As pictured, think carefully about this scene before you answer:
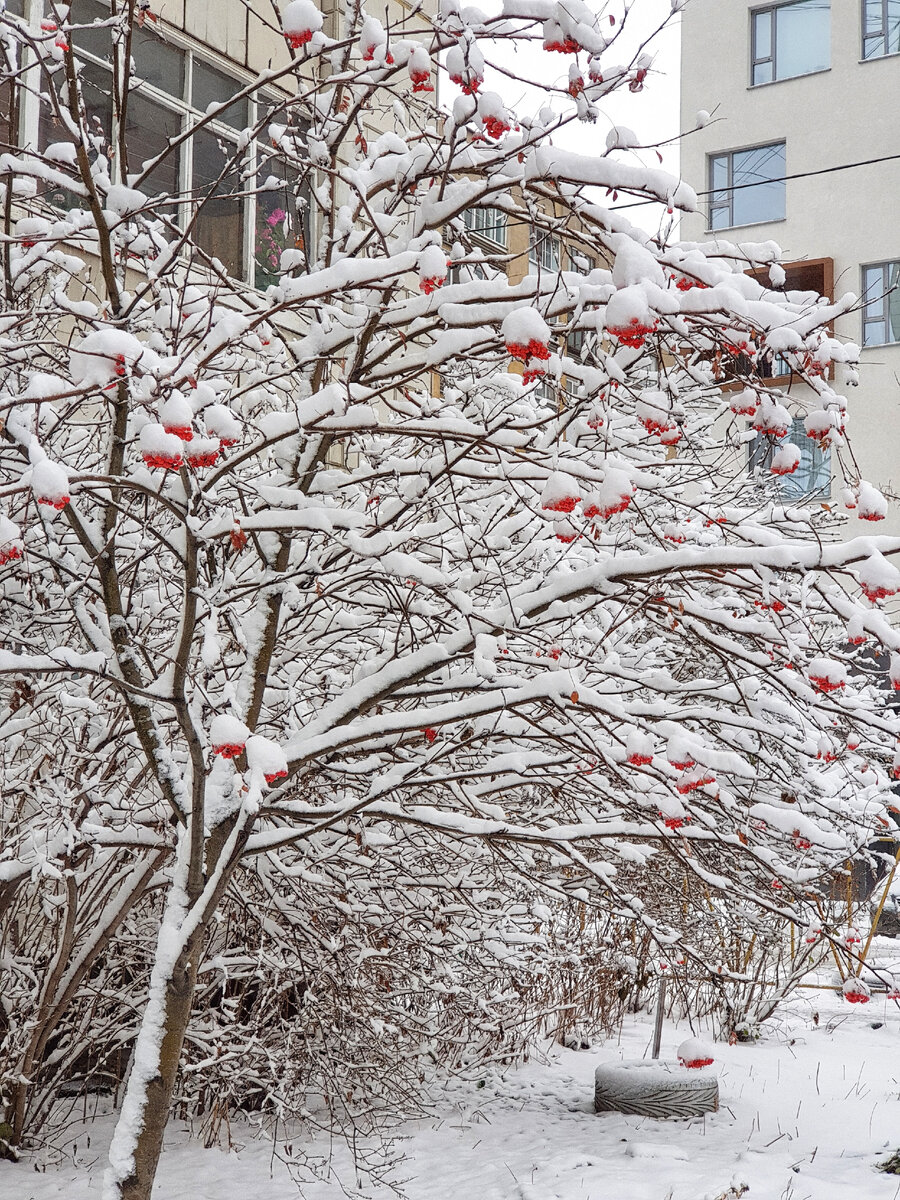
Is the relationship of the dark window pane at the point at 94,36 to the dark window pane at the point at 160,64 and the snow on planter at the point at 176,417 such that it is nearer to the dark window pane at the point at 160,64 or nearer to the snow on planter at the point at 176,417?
the dark window pane at the point at 160,64

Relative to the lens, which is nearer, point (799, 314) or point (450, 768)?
point (799, 314)

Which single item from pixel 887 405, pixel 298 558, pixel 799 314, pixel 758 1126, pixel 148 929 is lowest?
pixel 758 1126

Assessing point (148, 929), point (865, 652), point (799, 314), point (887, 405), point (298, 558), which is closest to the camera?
point (799, 314)

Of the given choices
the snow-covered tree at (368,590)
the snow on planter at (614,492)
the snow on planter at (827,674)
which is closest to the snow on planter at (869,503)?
the snow-covered tree at (368,590)

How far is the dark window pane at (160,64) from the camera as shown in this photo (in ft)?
29.5

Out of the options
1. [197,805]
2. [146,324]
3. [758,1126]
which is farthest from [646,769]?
[758,1126]

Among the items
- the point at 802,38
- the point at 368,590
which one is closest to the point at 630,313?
the point at 368,590

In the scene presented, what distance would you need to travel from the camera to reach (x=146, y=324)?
589cm

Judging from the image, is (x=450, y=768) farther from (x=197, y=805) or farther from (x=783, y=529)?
(x=783, y=529)

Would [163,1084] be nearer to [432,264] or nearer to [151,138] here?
[432,264]

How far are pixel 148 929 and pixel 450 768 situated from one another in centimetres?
251

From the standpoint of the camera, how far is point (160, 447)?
95.0 inches

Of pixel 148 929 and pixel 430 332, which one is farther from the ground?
pixel 430 332

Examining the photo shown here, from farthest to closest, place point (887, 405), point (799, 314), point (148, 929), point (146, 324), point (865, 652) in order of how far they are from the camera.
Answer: point (887, 405)
point (865, 652)
point (148, 929)
point (146, 324)
point (799, 314)
